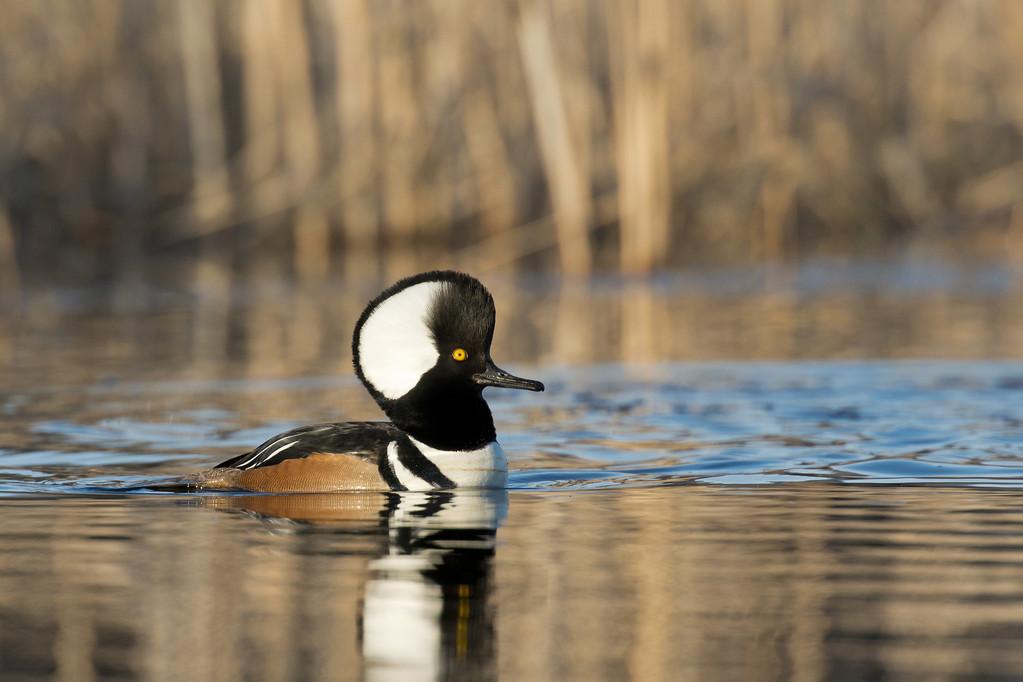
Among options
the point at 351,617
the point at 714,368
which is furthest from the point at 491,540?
the point at 714,368

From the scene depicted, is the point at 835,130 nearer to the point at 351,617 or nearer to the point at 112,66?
the point at 112,66

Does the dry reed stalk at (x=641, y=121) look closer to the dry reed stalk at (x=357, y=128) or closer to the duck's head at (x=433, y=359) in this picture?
the dry reed stalk at (x=357, y=128)

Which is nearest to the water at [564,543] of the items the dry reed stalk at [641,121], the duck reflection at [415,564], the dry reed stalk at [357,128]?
the duck reflection at [415,564]

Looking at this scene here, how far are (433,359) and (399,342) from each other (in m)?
0.14

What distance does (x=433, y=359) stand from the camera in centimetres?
634

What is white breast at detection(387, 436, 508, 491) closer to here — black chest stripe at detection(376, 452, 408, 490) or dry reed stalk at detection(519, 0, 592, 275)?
black chest stripe at detection(376, 452, 408, 490)

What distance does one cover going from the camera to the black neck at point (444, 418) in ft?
20.8

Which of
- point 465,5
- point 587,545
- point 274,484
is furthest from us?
point 465,5

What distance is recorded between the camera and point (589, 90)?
16766 millimetres

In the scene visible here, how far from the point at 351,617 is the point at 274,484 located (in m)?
2.23

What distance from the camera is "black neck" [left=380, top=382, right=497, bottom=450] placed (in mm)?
6352

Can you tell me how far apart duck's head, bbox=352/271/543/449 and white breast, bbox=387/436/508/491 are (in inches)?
1.6

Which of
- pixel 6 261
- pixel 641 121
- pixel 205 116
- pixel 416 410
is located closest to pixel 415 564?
pixel 416 410

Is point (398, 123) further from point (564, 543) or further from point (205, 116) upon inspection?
point (564, 543)
